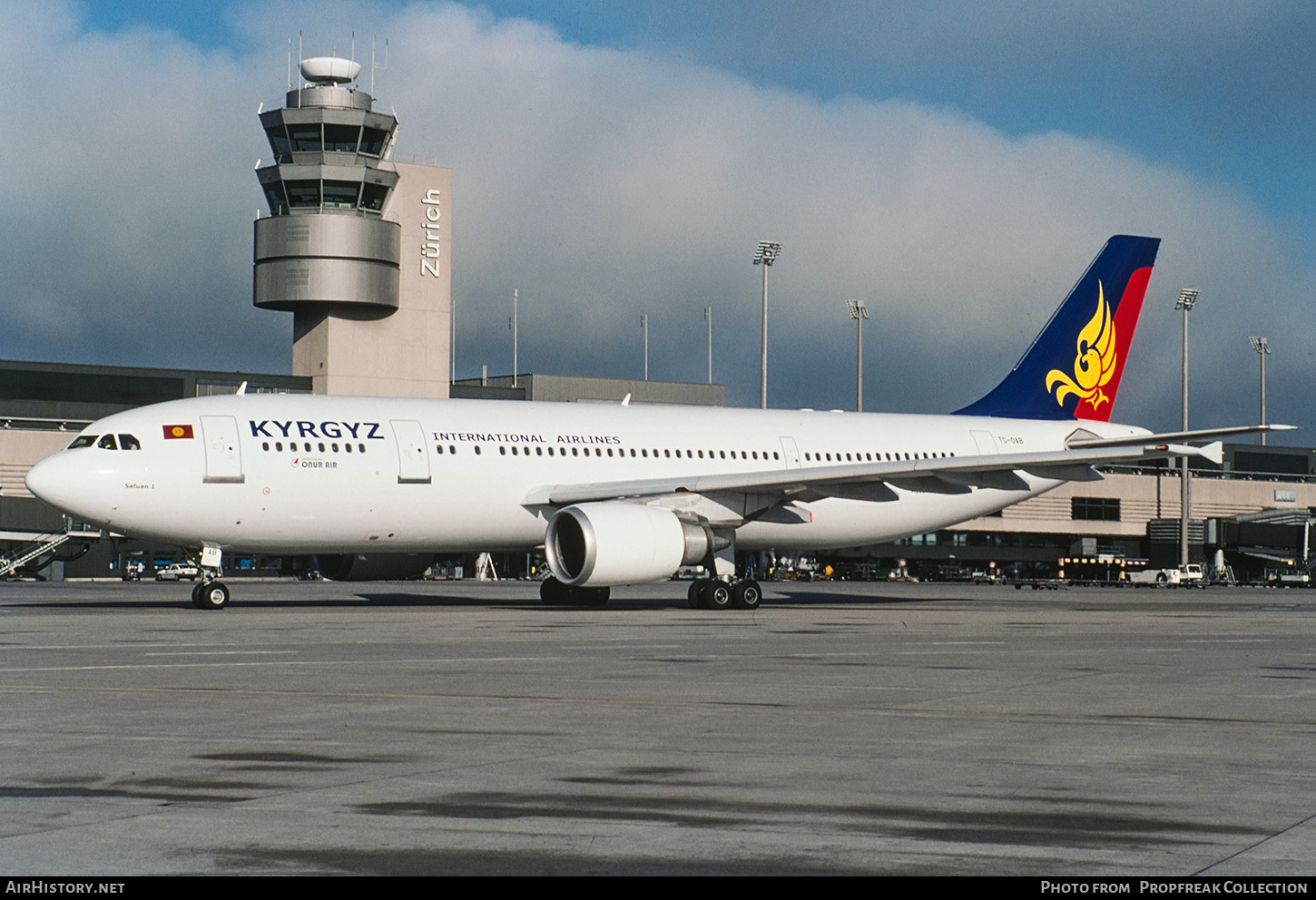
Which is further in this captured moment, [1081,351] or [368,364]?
[368,364]

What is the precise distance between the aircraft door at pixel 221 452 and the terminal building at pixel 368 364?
4530cm

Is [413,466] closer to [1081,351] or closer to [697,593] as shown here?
[697,593]

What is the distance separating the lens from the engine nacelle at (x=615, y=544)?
26.5m

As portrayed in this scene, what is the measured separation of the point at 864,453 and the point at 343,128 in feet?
182

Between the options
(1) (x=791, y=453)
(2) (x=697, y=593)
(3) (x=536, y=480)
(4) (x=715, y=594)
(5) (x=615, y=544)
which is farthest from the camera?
(1) (x=791, y=453)

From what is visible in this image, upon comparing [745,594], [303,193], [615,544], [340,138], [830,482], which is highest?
[340,138]

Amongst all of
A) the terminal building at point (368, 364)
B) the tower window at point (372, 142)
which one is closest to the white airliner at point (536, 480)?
the terminal building at point (368, 364)

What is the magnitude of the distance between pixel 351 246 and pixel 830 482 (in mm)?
60739

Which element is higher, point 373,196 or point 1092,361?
point 373,196

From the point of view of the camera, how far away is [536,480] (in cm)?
2961

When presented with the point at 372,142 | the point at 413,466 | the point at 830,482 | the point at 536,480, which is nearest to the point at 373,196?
the point at 372,142

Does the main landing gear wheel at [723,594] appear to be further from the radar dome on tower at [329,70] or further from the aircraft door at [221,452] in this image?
the radar dome on tower at [329,70]

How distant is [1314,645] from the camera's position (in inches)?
805
